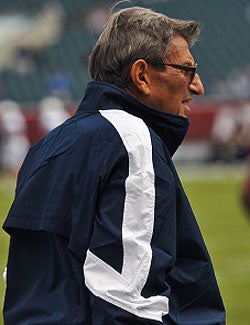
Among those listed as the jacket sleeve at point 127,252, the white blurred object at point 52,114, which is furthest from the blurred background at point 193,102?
the jacket sleeve at point 127,252

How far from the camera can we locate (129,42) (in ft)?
9.21

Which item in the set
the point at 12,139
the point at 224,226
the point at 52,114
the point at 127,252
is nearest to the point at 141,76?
the point at 127,252

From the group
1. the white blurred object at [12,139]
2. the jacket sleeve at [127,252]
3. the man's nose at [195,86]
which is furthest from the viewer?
the white blurred object at [12,139]

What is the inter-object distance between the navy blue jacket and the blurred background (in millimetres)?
11503

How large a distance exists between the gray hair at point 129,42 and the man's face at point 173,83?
4cm

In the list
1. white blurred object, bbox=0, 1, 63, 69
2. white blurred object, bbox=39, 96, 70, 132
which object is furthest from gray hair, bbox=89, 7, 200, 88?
white blurred object, bbox=0, 1, 63, 69

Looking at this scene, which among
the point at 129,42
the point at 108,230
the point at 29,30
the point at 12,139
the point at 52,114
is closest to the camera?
the point at 108,230

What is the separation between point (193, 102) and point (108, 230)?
22.3 metres

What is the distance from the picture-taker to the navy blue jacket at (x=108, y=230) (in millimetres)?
2613

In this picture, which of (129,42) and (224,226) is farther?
(224,226)

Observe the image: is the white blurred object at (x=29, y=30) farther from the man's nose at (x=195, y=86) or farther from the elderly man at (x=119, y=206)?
the elderly man at (x=119, y=206)

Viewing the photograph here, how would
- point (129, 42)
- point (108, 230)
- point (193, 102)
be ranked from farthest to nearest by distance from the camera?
point (193, 102), point (129, 42), point (108, 230)

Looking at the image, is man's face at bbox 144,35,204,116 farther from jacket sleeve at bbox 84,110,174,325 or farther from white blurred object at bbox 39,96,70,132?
white blurred object at bbox 39,96,70,132

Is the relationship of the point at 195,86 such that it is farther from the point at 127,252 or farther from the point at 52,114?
the point at 52,114
